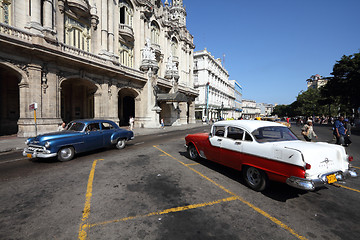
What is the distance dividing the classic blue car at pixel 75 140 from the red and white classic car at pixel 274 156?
5.47 meters

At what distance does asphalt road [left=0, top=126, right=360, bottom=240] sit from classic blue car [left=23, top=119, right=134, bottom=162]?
3.28 feet

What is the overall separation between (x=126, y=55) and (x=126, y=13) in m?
6.07

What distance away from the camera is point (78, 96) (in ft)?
67.1

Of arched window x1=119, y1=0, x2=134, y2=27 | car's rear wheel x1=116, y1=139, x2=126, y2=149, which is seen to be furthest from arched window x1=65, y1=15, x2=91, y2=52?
car's rear wheel x1=116, y1=139, x2=126, y2=149

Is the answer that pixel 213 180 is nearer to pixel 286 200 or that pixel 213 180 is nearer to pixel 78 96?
pixel 286 200

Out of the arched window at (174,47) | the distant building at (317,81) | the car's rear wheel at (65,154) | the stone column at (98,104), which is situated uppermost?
the distant building at (317,81)

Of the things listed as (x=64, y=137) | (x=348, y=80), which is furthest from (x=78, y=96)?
(x=348, y=80)

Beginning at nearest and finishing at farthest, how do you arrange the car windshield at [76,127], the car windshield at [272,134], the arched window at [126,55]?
the car windshield at [272,134] → the car windshield at [76,127] → the arched window at [126,55]

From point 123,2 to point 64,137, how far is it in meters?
23.8

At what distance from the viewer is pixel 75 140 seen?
22.2 ft

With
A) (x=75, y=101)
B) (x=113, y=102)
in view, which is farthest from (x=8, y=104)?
(x=113, y=102)

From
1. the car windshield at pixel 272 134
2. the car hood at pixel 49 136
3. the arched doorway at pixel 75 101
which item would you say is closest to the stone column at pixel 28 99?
the arched doorway at pixel 75 101

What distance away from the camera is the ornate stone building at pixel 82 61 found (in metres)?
12.3

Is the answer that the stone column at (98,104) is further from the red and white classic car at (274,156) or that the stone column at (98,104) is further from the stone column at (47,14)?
the red and white classic car at (274,156)
